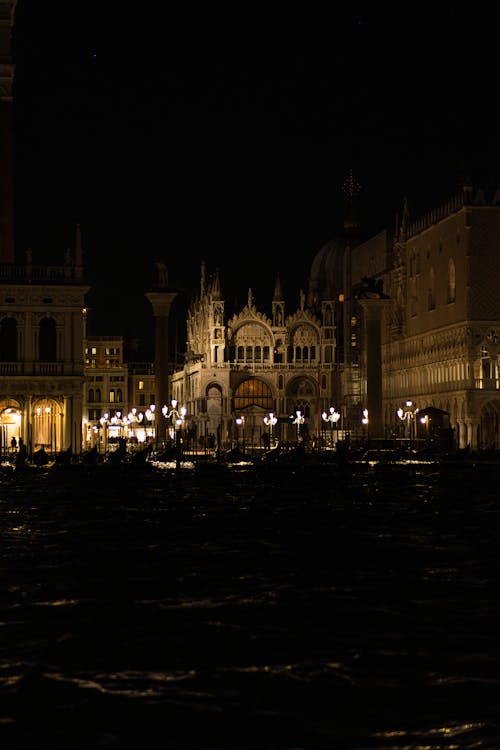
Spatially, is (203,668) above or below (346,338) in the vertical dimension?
below

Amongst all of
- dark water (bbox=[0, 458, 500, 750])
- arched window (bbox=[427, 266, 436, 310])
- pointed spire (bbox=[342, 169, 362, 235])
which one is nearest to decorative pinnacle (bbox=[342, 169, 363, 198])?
pointed spire (bbox=[342, 169, 362, 235])

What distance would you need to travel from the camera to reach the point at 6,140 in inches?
2911

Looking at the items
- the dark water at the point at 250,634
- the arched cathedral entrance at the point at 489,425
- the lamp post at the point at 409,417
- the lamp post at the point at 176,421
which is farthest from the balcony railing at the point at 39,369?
the dark water at the point at 250,634

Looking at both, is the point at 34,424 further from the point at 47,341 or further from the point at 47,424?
the point at 47,341

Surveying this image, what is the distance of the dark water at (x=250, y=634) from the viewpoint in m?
10.7

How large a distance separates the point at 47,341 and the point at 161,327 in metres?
8.53

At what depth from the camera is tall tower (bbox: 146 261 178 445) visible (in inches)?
2923

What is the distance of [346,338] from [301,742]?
10870 cm

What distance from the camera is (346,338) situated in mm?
118438

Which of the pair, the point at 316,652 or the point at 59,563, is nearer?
the point at 316,652

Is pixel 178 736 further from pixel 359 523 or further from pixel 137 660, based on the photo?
pixel 359 523

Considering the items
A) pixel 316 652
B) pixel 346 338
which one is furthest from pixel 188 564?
pixel 346 338

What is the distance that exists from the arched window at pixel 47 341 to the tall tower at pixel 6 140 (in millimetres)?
6362

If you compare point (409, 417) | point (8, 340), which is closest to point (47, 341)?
point (8, 340)
